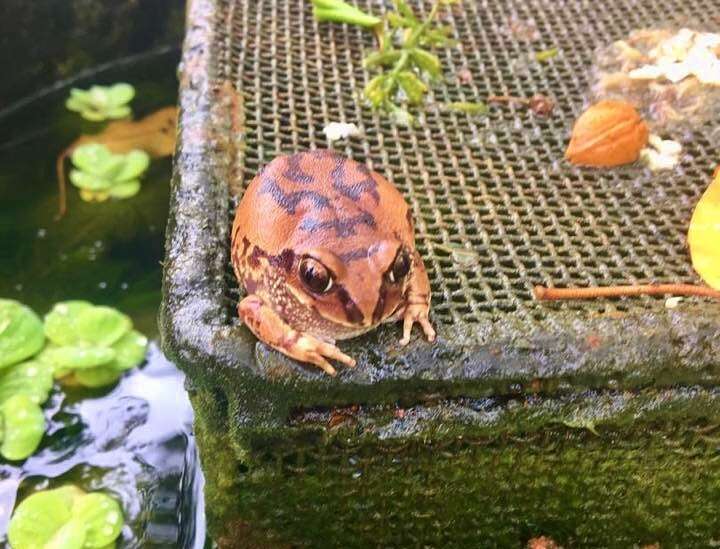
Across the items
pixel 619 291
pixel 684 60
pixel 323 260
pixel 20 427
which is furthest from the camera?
pixel 684 60

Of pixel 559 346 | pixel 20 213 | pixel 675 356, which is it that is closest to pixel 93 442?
pixel 20 213

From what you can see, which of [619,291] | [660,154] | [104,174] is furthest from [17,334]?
[660,154]

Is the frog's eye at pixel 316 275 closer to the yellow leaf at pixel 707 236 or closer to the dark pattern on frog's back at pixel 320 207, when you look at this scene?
the dark pattern on frog's back at pixel 320 207

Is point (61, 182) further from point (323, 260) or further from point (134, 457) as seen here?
point (323, 260)

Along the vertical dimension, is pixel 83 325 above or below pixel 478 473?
below

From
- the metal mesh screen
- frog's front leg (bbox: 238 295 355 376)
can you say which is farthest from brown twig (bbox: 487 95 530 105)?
frog's front leg (bbox: 238 295 355 376)
